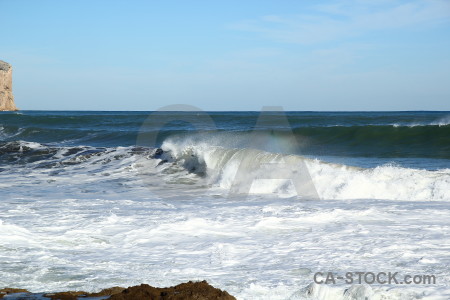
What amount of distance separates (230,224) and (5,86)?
80759 mm

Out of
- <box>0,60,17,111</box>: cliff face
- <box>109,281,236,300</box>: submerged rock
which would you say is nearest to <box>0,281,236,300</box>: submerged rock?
<box>109,281,236,300</box>: submerged rock

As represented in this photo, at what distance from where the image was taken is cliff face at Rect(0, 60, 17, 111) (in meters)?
78.2

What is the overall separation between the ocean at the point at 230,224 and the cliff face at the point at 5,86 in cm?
7013

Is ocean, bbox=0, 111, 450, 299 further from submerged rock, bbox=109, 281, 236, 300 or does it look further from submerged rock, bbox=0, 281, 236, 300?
submerged rock, bbox=109, 281, 236, 300

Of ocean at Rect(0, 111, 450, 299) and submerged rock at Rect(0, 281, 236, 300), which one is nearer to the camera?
submerged rock at Rect(0, 281, 236, 300)

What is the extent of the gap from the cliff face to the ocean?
2761 inches

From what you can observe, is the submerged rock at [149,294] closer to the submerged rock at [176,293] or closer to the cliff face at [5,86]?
the submerged rock at [176,293]

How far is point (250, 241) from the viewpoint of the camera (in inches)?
215

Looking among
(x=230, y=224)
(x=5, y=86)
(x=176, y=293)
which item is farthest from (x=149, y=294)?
(x=5, y=86)

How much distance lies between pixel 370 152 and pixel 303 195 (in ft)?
25.9

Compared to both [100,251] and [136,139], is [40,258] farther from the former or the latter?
[136,139]

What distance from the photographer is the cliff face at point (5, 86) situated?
3078 inches

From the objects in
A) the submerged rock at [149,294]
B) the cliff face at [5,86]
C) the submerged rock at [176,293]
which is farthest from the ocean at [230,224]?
the cliff face at [5,86]

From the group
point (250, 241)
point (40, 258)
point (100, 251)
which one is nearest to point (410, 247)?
point (250, 241)
